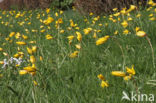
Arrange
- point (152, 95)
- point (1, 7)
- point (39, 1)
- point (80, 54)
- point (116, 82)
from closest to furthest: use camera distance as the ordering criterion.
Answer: point (152, 95) < point (116, 82) < point (80, 54) < point (39, 1) < point (1, 7)

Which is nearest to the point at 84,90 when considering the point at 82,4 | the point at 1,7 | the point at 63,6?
the point at 82,4

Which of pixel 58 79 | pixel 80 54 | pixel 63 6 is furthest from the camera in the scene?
pixel 63 6

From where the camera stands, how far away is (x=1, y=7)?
566 inches

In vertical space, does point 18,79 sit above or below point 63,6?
below

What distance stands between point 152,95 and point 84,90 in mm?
502

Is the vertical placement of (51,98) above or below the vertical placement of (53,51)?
below

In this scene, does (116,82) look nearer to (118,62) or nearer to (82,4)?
(118,62)

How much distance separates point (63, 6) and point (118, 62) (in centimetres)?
897

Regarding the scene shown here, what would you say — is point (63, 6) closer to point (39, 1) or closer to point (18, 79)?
point (39, 1)

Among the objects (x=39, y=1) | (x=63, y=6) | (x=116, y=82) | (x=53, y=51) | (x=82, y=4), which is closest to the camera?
(x=116, y=82)

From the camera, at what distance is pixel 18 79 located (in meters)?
2.07

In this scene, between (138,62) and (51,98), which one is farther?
(138,62)

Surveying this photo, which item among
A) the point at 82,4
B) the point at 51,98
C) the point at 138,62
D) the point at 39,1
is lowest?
the point at 51,98

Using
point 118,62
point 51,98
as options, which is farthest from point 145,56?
point 51,98
